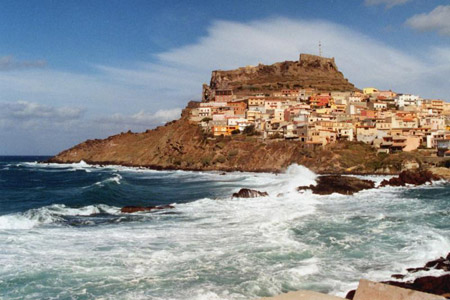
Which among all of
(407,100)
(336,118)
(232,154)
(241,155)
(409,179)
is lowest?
(409,179)

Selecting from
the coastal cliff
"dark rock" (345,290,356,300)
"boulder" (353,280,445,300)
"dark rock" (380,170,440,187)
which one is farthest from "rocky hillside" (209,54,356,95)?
"boulder" (353,280,445,300)

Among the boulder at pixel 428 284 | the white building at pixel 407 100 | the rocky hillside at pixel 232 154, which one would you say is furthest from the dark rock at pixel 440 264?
the white building at pixel 407 100

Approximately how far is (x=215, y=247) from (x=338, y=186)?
26.0 meters

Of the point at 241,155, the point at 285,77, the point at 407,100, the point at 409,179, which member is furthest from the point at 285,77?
the point at 409,179

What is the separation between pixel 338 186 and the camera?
42781 millimetres

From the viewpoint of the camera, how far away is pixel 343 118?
8662 centimetres

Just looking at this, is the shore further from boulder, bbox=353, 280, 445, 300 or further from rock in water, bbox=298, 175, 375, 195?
boulder, bbox=353, 280, 445, 300

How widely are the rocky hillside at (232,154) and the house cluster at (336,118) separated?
328 cm

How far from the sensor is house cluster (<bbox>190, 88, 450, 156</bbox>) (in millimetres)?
75562

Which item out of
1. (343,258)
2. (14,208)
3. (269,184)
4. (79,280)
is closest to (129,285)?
(79,280)

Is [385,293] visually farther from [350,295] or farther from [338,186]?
[338,186]

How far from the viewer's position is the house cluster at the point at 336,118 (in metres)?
75.6

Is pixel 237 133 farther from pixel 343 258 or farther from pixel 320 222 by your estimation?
pixel 343 258

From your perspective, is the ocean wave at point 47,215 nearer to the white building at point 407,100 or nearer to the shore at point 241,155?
the shore at point 241,155
